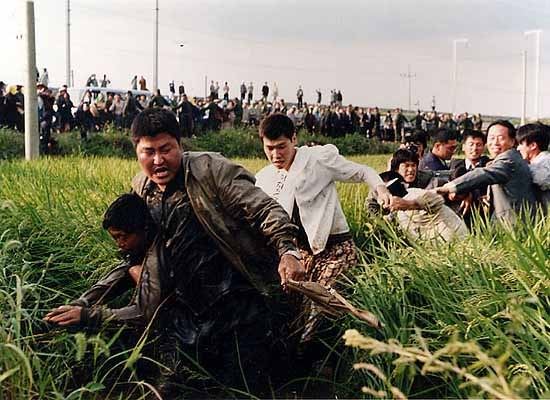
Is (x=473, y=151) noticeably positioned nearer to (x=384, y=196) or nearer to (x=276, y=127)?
(x=384, y=196)

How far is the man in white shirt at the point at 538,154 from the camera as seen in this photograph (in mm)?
5062

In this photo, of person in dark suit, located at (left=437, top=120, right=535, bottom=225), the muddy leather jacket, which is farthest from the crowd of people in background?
the muddy leather jacket

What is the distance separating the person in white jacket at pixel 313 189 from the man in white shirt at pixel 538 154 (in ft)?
4.82

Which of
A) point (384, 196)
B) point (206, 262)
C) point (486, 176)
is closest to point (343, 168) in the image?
Result: point (384, 196)

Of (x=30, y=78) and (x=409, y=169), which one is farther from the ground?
(x=30, y=78)

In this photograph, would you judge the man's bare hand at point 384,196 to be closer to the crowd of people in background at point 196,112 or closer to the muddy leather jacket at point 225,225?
the muddy leather jacket at point 225,225

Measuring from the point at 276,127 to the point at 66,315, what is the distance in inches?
61.6

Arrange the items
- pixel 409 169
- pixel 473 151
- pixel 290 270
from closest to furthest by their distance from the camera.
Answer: pixel 290 270 → pixel 409 169 → pixel 473 151

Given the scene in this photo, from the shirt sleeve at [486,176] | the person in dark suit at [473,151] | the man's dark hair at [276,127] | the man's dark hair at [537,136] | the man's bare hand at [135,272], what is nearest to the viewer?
the man's bare hand at [135,272]

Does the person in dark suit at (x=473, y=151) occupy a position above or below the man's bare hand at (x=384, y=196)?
above

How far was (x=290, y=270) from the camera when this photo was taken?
10.1ft

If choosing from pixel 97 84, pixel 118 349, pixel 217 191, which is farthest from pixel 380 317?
pixel 97 84

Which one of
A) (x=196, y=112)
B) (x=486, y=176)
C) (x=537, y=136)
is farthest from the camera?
(x=196, y=112)

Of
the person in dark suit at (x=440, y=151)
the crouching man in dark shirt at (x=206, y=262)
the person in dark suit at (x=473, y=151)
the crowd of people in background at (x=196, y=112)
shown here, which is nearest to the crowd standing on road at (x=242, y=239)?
the crouching man in dark shirt at (x=206, y=262)
